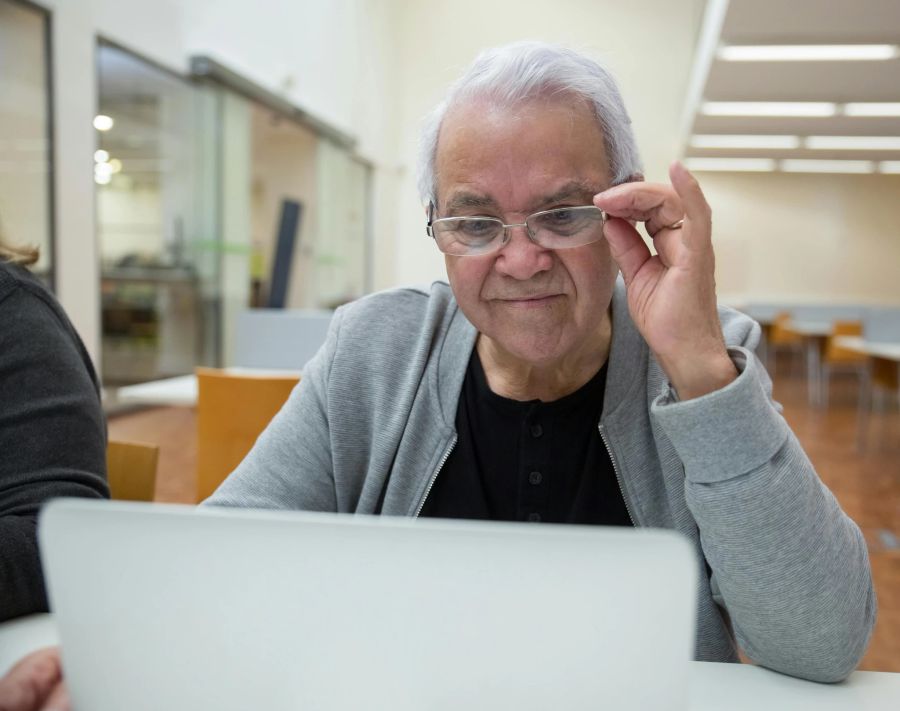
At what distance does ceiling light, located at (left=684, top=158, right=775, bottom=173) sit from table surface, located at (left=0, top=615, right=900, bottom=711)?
11.1 metres

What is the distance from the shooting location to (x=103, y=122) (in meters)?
5.59

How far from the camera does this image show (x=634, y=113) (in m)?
1.08

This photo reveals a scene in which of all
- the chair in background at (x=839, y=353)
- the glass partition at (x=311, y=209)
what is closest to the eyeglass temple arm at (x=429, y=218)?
the chair in background at (x=839, y=353)

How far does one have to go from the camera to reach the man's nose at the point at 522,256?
973 mm

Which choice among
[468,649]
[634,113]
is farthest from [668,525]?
[468,649]

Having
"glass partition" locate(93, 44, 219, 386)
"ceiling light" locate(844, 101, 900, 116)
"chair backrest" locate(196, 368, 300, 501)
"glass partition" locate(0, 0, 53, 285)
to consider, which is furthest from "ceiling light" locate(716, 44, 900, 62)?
"chair backrest" locate(196, 368, 300, 501)

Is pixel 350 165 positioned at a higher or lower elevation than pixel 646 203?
higher

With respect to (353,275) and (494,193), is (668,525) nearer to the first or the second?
(494,193)

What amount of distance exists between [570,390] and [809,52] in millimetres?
6252

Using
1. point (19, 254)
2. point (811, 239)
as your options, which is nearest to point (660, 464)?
point (19, 254)

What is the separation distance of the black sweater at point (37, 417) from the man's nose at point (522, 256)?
57cm

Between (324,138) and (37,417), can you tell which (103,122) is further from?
(37,417)

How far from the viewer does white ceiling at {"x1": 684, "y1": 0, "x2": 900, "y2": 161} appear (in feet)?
17.4

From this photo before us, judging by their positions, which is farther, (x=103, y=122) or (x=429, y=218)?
(x=103, y=122)
